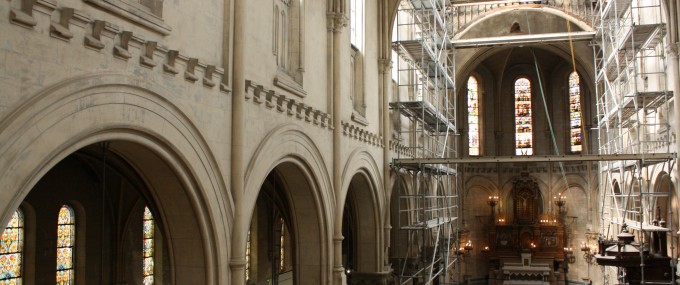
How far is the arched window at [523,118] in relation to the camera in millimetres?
35469

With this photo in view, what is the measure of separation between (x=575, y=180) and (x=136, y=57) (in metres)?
29.3

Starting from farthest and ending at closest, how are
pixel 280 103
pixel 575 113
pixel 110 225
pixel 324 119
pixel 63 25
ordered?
pixel 575 113 → pixel 110 225 → pixel 324 119 → pixel 280 103 → pixel 63 25

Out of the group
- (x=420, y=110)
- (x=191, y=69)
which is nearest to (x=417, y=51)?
(x=420, y=110)

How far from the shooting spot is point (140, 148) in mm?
8492

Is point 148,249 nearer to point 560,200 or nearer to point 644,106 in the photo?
point 644,106

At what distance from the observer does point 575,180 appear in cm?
3362

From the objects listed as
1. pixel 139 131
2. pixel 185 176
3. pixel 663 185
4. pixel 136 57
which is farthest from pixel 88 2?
pixel 663 185

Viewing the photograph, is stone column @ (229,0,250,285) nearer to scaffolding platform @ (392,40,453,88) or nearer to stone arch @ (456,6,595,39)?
scaffolding platform @ (392,40,453,88)

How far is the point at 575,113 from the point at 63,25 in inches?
1228

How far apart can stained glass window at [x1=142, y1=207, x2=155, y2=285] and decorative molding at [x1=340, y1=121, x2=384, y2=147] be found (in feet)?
16.9

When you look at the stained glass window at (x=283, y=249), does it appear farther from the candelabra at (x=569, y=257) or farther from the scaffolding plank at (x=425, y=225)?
the candelabra at (x=569, y=257)

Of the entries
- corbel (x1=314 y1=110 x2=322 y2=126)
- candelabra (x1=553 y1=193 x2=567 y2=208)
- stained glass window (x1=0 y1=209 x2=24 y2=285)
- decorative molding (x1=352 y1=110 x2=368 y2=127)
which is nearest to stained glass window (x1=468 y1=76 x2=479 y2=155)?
candelabra (x1=553 y1=193 x2=567 y2=208)

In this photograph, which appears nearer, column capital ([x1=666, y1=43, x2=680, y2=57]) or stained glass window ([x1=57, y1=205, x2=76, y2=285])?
stained glass window ([x1=57, y1=205, x2=76, y2=285])

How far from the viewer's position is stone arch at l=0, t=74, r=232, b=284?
6207mm
